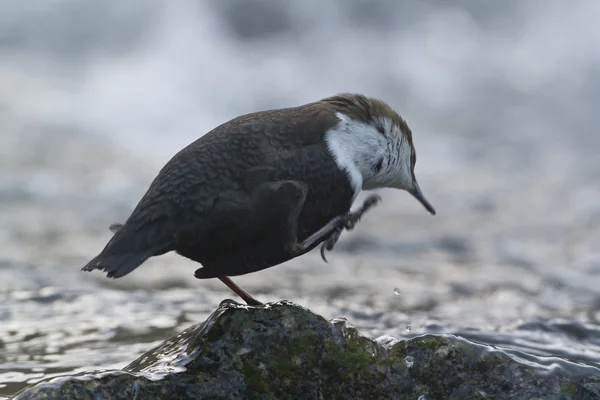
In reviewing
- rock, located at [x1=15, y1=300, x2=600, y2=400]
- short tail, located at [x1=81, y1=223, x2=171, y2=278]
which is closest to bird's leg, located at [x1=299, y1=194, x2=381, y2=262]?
rock, located at [x1=15, y1=300, x2=600, y2=400]

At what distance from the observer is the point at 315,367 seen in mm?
3660

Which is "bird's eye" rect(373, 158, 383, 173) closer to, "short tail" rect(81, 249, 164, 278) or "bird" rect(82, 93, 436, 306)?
"bird" rect(82, 93, 436, 306)

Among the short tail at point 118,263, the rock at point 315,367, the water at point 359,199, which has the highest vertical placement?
the water at point 359,199

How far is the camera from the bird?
3.63m

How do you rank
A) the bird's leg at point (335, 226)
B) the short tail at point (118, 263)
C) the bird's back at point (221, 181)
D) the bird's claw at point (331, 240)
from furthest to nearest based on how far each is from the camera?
the bird's claw at point (331, 240)
the bird's leg at point (335, 226)
the bird's back at point (221, 181)
the short tail at point (118, 263)

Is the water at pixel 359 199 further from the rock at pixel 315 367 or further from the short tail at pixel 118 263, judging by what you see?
the short tail at pixel 118 263

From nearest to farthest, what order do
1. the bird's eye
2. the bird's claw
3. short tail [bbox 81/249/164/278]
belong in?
short tail [bbox 81/249/164/278] → the bird's claw → the bird's eye

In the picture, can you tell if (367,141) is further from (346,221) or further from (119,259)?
(119,259)

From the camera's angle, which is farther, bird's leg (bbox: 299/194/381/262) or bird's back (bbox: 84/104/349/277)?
bird's leg (bbox: 299/194/381/262)

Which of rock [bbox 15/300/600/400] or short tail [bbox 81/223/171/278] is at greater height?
short tail [bbox 81/223/171/278]

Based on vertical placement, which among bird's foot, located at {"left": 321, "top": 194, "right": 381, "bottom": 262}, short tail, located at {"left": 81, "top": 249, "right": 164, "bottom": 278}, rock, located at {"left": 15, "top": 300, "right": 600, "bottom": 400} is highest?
bird's foot, located at {"left": 321, "top": 194, "right": 381, "bottom": 262}

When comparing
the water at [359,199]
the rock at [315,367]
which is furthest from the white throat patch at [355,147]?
the water at [359,199]

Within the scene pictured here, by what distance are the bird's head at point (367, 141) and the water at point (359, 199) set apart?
1.10m

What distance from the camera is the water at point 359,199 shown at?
6.52 metres
